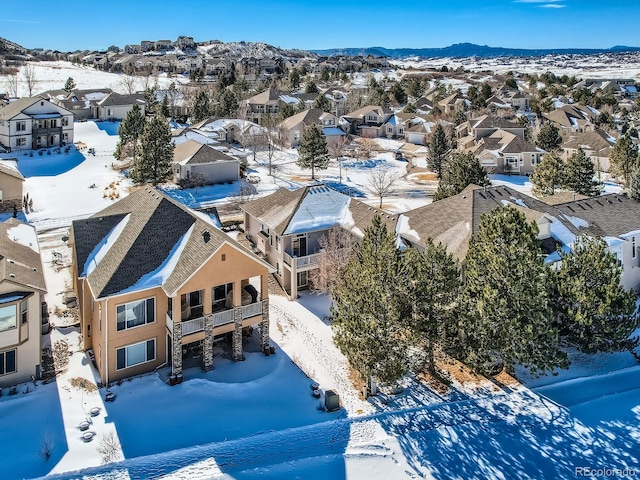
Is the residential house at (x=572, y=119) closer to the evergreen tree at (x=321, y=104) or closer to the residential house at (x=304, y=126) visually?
the residential house at (x=304, y=126)

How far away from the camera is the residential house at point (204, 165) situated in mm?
54781

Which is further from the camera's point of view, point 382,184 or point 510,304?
point 382,184

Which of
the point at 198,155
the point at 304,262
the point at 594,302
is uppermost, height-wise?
the point at 198,155

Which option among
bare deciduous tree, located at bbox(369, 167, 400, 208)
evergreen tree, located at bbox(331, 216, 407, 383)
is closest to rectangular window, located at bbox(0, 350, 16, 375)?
evergreen tree, located at bbox(331, 216, 407, 383)

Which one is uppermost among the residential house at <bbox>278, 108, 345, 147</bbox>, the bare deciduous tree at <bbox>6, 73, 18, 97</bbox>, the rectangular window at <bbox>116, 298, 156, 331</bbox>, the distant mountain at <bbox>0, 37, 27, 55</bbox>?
the distant mountain at <bbox>0, 37, 27, 55</bbox>

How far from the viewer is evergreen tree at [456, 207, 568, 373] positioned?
20688 millimetres

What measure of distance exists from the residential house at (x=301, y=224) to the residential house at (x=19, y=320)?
43.3ft

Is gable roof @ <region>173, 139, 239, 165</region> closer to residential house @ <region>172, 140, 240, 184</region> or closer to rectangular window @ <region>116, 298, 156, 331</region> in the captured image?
residential house @ <region>172, 140, 240, 184</region>

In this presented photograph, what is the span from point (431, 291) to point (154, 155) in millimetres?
37909

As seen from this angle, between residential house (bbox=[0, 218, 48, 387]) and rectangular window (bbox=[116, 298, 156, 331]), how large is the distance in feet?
10.7

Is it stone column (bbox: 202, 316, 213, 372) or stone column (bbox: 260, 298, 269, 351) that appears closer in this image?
stone column (bbox: 202, 316, 213, 372)

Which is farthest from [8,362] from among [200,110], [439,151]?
[200,110]

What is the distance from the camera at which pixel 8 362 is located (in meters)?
20.5

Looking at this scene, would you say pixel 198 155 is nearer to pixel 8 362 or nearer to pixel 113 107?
pixel 8 362
